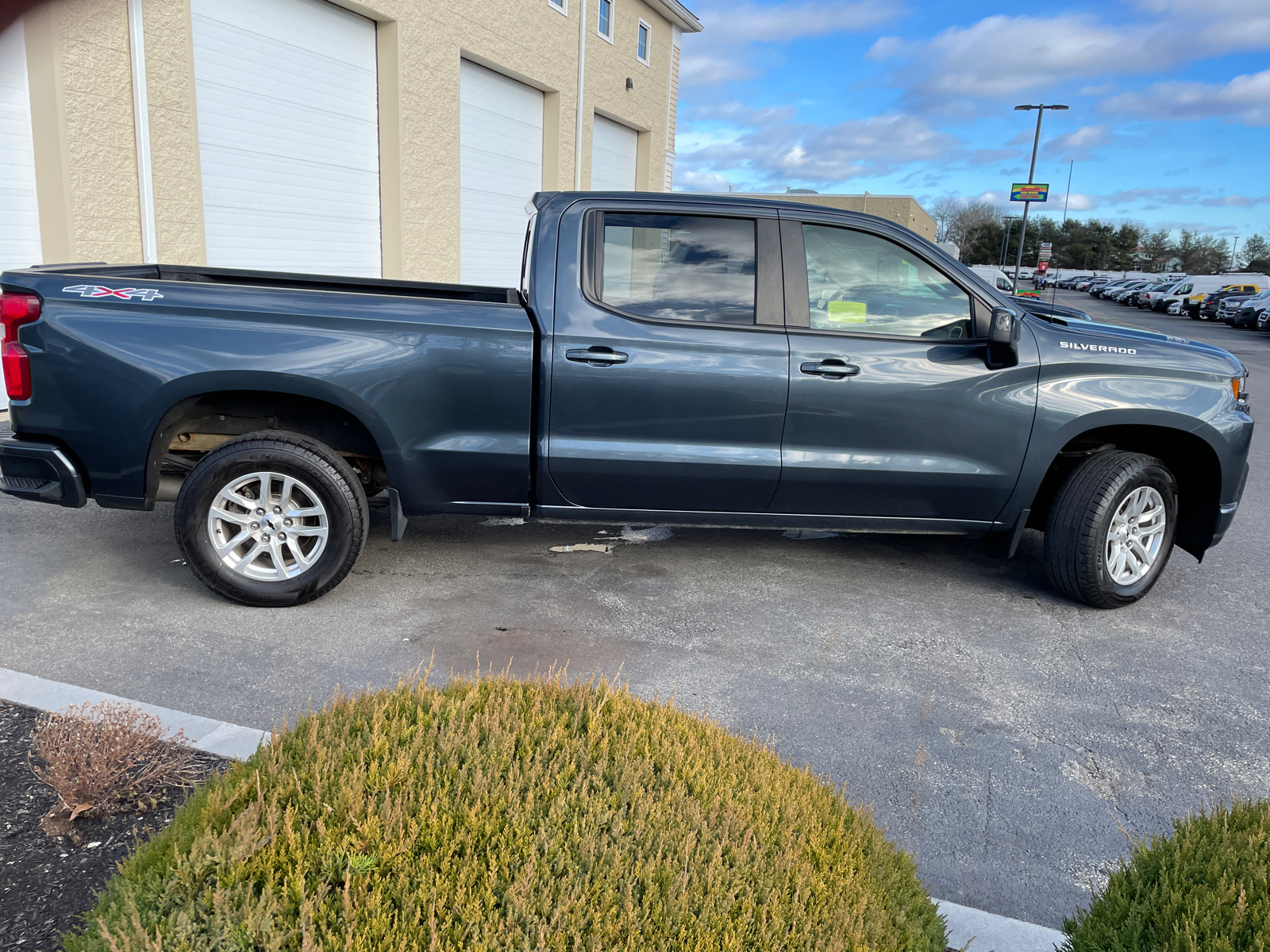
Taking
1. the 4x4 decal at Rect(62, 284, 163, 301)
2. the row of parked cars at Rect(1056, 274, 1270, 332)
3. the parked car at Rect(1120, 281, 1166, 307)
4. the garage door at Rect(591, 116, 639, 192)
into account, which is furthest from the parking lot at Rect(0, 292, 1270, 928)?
the parked car at Rect(1120, 281, 1166, 307)

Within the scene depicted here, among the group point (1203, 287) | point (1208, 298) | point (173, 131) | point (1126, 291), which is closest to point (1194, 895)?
point (173, 131)

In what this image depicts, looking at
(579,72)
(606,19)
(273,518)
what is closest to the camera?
(273,518)

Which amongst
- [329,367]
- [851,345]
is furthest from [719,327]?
[329,367]

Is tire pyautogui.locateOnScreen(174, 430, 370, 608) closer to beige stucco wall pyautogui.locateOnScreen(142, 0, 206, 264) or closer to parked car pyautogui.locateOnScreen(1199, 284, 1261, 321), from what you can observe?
beige stucco wall pyautogui.locateOnScreen(142, 0, 206, 264)

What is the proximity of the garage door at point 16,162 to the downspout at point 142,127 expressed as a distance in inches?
34.6

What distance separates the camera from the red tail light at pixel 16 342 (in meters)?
4.15

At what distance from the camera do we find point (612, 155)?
20094mm

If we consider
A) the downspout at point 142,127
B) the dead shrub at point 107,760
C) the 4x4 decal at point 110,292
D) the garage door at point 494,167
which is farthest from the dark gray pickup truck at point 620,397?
the garage door at point 494,167

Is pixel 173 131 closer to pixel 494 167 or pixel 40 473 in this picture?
pixel 40 473

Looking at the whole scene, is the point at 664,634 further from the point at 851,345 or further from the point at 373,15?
the point at 373,15

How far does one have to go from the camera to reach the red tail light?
415 centimetres

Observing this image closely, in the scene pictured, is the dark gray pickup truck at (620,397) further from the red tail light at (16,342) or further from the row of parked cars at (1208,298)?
the row of parked cars at (1208,298)

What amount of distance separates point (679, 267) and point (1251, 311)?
37.3m

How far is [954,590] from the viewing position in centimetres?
525
